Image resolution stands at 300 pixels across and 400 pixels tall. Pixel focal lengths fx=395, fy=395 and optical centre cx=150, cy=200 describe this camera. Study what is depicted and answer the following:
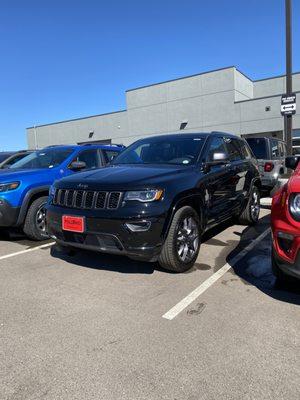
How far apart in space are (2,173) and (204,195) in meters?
3.56

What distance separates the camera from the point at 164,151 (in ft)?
19.2

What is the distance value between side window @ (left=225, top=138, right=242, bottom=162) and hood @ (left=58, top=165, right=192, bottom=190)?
1.73 m

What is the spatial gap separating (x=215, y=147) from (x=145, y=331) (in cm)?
343

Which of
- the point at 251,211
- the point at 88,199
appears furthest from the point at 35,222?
the point at 251,211

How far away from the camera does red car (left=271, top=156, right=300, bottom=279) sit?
11.9 feet

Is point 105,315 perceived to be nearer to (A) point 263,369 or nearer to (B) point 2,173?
(A) point 263,369

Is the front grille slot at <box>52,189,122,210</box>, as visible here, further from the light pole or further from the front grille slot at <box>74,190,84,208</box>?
the light pole

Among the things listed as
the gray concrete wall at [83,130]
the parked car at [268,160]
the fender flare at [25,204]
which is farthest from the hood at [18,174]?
the gray concrete wall at [83,130]

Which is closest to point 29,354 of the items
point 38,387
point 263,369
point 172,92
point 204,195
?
point 38,387

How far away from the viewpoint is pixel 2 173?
6.73m

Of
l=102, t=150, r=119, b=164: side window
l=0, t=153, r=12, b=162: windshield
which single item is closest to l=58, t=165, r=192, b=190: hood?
l=102, t=150, r=119, b=164: side window

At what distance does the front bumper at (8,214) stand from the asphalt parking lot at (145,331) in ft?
3.33

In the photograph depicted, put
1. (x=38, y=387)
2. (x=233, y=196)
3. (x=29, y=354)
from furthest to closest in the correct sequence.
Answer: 1. (x=233, y=196)
2. (x=29, y=354)
3. (x=38, y=387)

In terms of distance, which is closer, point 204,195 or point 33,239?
point 204,195
